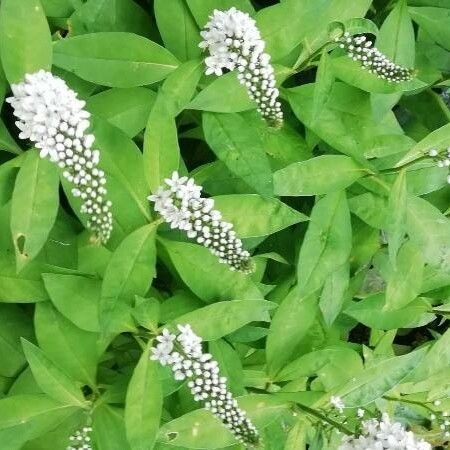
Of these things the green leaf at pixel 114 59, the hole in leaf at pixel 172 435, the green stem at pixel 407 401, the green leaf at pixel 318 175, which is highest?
the green leaf at pixel 114 59

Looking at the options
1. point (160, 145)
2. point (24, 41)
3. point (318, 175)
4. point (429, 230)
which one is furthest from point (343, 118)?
point (24, 41)

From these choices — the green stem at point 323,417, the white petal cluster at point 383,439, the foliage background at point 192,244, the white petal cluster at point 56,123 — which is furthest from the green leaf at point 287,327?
the white petal cluster at point 56,123

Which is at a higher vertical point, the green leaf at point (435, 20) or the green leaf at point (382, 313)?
the green leaf at point (435, 20)

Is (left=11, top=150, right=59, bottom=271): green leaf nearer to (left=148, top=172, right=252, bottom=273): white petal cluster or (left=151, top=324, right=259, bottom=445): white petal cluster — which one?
(left=148, top=172, right=252, bottom=273): white petal cluster

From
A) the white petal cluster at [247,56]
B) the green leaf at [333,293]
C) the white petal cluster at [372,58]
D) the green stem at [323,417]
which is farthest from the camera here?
the green leaf at [333,293]

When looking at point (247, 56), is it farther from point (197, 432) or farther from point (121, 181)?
point (197, 432)

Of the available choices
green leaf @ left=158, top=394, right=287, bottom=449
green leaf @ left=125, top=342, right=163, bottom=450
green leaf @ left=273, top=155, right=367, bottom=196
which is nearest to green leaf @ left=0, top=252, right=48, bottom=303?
green leaf @ left=125, top=342, right=163, bottom=450

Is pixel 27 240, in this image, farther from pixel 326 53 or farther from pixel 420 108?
pixel 420 108

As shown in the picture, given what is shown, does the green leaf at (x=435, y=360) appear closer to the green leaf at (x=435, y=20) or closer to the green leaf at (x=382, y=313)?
the green leaf at (x=382, y=313)
